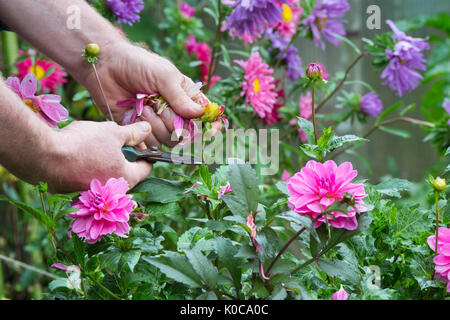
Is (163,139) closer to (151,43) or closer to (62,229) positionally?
(62,229)

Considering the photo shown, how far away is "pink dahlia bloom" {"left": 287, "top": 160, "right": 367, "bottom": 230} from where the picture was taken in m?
0.49

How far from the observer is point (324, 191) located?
19.6 inches

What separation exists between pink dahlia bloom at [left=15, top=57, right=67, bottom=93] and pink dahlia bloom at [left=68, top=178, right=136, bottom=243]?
2.49 feet

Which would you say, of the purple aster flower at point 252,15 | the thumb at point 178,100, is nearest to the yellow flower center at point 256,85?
the purple aster flower at point 252,15

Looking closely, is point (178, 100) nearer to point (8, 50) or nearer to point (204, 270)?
point (204, 270)

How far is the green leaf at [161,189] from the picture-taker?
621 millimetres

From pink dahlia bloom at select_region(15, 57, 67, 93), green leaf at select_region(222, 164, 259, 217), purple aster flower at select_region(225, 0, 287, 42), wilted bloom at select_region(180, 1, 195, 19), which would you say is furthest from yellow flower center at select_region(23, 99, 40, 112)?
wilted bloom at select_region(180, 1, 195, 19)

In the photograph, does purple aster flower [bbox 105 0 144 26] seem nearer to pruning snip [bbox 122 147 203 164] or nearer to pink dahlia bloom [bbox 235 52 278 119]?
pink dahlia bloom [bbox 235 52 278 119]

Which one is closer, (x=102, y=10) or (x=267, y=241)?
(x=267, y=241)

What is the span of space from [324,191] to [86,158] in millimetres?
313

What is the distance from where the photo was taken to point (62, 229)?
0.99m

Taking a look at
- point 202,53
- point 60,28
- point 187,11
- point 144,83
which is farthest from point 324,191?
point 187,11
